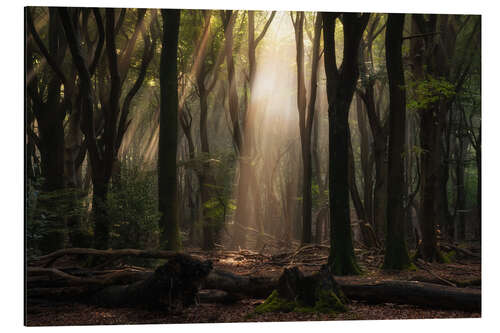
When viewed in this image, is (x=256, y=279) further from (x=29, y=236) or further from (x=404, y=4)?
(x=404, y=4)

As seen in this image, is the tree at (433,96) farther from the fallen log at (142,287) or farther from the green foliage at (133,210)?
the green foliage at (133,210)

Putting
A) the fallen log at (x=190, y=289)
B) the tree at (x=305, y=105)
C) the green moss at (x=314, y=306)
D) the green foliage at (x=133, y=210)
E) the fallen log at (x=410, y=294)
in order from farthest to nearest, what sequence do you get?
the tree at (x=305, y=105) → the green foliage at (x=133, y=210) → the fallen log at (x=410, y=294) → the green moss at (x=314, y=306) → the fallen log at (x=190, y=289)

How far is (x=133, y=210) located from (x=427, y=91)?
5361 millimetres

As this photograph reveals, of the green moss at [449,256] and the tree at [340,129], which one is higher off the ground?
the tree at [340,129]

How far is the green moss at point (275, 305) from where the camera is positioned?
22.1ft

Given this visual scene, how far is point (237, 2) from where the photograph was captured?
25.7 feet

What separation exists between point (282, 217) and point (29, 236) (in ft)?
20.3

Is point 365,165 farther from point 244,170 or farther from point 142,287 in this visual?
point 142,287

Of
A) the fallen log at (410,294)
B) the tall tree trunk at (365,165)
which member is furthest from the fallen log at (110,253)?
the tall tree trunk at (365,165)

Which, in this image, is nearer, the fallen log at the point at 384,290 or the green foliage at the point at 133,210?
the fallen log at the point at 384,290

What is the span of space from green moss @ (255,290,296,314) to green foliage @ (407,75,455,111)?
4.21m

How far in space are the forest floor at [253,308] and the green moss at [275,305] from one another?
60mm

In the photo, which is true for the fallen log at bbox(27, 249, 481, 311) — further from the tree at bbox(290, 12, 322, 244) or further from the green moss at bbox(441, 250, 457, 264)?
the tree at bbox(290, 12, 322, 244)
